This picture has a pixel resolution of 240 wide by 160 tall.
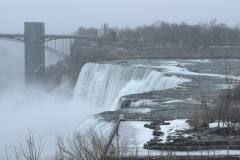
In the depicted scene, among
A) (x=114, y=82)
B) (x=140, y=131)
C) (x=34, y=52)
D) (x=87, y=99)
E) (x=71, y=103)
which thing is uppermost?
(x=34, y=52)

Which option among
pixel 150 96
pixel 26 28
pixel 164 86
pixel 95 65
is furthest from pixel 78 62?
pixel 150 96

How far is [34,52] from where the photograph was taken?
1770 inches

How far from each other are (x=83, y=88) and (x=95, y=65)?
202 centimetres

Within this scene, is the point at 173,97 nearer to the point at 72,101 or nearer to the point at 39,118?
the point at 39,118

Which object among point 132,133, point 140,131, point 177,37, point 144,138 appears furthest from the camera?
point 177,37

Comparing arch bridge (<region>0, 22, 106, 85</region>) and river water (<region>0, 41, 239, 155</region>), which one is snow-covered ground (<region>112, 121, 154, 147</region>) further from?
arch bridge (<region>0, 22, 106, 85</region>)

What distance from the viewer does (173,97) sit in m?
20.0

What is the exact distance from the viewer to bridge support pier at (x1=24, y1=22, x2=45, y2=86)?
4409 centimetres

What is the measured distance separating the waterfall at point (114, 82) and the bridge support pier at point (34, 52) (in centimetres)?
1129

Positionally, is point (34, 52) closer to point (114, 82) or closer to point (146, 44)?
point (146, 44)

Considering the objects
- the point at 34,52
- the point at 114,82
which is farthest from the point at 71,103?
the point at 34,52

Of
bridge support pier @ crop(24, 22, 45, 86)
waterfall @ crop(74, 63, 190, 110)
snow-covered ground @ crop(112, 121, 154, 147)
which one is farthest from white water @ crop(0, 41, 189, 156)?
bridge support pier @ crop(24, 22, 45, 86)

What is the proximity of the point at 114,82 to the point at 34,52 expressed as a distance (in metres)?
18.3

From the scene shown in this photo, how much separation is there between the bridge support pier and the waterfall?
11293 mm
